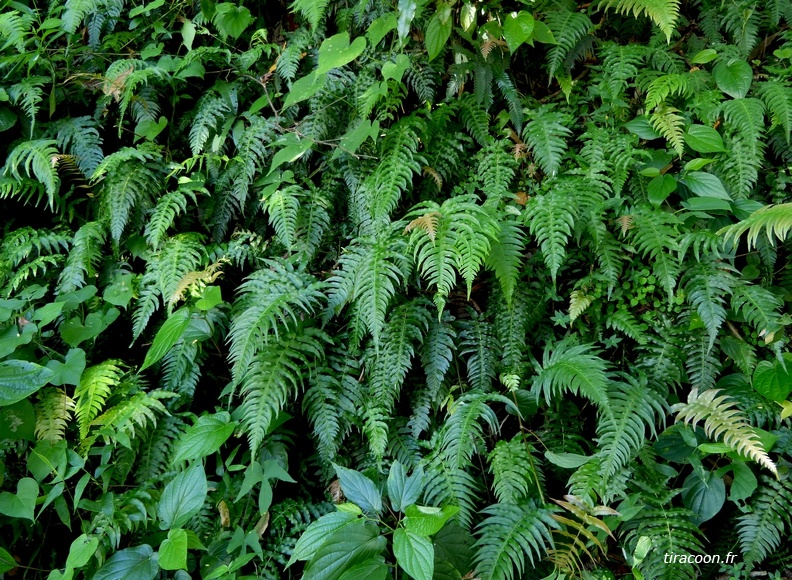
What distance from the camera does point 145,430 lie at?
3047mm

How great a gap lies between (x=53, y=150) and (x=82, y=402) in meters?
1.56

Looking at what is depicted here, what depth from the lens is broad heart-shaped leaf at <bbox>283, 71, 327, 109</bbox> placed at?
3.15 meters

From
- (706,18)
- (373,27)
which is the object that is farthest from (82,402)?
(706,18)

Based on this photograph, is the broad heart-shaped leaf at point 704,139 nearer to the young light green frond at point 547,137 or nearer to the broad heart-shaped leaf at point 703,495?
the young light green frond at point 547,137

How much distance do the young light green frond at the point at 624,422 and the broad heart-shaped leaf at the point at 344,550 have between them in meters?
1.06

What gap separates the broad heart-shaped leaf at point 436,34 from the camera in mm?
3164

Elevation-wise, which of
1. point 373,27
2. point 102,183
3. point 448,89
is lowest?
point 102,183

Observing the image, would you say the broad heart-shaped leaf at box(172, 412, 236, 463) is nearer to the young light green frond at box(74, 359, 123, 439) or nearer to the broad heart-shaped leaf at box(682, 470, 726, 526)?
the young light green frond at box(74, 359, 123, 439)

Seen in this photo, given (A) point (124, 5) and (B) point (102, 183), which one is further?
(A) point (124, 5)

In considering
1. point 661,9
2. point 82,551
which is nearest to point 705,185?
point 661,9

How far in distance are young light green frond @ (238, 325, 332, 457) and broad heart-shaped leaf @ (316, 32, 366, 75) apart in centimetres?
144

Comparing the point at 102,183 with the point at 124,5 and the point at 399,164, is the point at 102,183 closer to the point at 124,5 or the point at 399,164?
the point at 124,5

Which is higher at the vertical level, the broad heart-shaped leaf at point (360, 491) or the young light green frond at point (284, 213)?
the young light green frond at point (284, 213)

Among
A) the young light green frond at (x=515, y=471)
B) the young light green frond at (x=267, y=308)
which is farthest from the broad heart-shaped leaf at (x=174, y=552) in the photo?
the young light green frond at (x=515, y=471)
